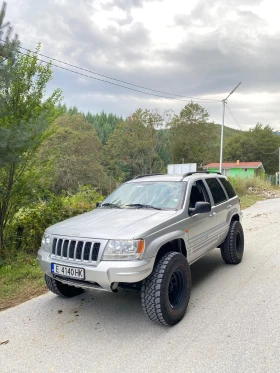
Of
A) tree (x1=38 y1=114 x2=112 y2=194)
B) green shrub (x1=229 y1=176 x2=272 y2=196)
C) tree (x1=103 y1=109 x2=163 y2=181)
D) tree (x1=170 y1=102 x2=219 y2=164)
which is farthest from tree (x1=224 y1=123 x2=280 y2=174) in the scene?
green shrub (x1=229 y1=176 x2=272 y2=196)

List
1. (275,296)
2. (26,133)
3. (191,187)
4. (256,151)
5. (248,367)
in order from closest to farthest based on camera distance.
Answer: (248,367)
(275,296)
(191,187)
(26,133)
(256,151)

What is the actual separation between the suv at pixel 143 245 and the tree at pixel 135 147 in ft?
142

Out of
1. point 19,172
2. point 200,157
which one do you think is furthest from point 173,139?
point 19,172

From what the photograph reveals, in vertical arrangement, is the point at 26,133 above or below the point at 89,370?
above

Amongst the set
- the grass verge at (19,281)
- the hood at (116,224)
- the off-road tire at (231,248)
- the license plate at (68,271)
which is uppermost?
the hood at (116,224)

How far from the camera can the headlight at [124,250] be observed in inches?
122

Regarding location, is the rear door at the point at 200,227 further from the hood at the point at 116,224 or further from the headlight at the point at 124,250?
the headlight at the point at 124,250

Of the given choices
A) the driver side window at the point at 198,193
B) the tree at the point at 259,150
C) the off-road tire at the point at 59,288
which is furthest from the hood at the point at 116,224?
the tree at the point at 259,150

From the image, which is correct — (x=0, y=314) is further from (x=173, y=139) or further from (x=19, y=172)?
(x=173, y=139)

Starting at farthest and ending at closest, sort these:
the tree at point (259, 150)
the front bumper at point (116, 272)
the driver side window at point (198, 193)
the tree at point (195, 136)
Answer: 1. the tree at point (259, 150)
2. the tree at point (195, 136)
3. the driver side window at point (198, 193)
4. the front bumper at point (116, 272)

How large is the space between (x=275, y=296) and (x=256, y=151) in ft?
182

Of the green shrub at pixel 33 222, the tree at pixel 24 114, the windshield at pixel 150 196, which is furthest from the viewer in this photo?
the green shrub at pixel 33 222

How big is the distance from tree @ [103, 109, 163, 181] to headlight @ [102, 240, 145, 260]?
1760 inches

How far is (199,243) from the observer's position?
425 cm
